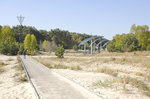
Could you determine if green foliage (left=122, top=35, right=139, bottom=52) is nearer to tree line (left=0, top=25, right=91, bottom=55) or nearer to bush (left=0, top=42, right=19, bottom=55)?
tree line (left=0, top=25, right=91, bottom=55)

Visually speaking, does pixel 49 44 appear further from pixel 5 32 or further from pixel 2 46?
pixel 2 46

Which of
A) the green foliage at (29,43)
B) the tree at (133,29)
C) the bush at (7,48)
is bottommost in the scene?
the bush at (7,48)

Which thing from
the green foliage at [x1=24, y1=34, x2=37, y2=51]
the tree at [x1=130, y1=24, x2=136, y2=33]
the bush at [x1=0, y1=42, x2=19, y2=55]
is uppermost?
the tree at [x1=130, y1=24, x2=136, y2=33]

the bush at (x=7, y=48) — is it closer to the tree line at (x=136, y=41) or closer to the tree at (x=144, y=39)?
the tree line at (x=136, y=41)

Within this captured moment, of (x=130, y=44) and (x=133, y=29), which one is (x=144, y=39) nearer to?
(x=130, y=44)

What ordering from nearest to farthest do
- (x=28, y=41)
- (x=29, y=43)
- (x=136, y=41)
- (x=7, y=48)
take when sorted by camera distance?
(x=7, y=48) → (x=136, y=41) → (x=28, y=41) → (x=29, y=43)

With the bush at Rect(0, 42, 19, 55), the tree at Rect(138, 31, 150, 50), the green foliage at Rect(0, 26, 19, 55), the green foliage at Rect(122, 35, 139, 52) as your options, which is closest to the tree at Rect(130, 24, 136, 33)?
the tree at Rect(138, 31, 150, 50)

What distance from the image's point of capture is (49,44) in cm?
6259

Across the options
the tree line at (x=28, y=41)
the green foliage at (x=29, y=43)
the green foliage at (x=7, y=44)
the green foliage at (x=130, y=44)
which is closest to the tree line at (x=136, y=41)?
the green foliage at (x=130, y=44)

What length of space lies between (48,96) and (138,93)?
4.16 m

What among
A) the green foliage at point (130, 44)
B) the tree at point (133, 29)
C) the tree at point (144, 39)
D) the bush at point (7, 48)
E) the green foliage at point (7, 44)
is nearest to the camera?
the bush at point (7, 48)

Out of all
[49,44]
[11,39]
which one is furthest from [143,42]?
[11,39]

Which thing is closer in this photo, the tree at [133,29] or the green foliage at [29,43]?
the green foliage at [29,43]

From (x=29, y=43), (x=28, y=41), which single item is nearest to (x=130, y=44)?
(x=29, y=43)
